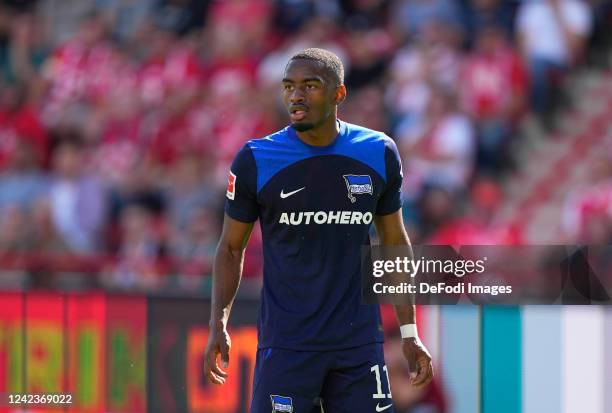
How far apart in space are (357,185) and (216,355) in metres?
0.90

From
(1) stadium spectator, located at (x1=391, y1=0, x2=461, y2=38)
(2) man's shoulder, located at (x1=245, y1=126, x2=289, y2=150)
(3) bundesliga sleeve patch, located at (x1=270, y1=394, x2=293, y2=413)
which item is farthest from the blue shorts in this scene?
(1) stadium spectator, located at (x1=391, y1=0, x2=461, y2=38)

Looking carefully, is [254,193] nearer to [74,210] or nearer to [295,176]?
[295,176]

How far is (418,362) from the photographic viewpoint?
4.98m

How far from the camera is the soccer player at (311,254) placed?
4797mm

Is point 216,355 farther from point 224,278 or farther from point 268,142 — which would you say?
point 268,142

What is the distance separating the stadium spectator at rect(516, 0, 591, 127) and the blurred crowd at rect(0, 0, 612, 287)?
0.04ft

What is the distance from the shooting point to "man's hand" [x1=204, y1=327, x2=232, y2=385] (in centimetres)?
481

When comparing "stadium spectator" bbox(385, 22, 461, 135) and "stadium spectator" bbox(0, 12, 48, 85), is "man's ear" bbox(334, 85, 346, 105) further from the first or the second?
"stadium spectator" bbox(0, 12, 48, 85)

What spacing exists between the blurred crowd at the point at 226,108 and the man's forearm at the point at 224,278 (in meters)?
4.28

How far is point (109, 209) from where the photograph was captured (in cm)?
1164

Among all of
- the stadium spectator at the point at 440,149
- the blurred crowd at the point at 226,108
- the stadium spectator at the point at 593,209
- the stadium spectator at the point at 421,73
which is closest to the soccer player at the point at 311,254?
the stadium spectator at the point at 593,209

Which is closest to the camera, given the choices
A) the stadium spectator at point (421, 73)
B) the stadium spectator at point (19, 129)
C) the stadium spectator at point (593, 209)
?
the stadium spectator at point (593, 209)

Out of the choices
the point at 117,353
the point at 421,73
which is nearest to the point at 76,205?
the point at 421,73

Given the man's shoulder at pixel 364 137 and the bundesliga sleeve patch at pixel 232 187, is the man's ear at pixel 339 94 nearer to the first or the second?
the man's shoulder at pixel 364 137
